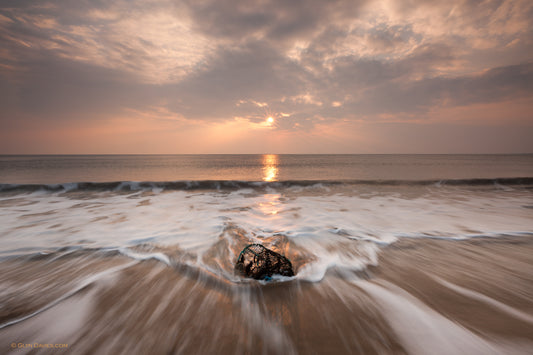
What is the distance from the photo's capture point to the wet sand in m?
2.00

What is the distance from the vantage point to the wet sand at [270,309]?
2.00 meters

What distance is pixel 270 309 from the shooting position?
7.92ft

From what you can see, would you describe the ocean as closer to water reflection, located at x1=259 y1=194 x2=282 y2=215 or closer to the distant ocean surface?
water reflection, located at x1=259 y1=194 x2=282 y2=215

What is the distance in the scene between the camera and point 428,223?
235 inches

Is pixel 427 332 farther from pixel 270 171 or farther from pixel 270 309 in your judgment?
pixel 270 171

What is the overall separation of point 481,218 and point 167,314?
9385mm

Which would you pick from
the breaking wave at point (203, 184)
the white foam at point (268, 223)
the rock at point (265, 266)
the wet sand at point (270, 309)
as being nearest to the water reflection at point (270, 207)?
the white foam at point (268, 223)

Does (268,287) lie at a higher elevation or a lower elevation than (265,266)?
lower

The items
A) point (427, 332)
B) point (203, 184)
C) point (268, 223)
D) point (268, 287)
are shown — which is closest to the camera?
point (427, 332)

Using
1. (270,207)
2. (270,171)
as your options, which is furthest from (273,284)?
(270,171)

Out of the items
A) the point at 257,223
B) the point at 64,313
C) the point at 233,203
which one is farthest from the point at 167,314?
the point at 233,203

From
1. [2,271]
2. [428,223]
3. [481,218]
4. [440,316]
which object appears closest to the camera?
[440,316]

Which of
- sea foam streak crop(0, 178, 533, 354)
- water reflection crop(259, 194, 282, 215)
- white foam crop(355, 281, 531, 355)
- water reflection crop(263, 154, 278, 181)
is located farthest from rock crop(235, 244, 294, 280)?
water reflection crop(263, 154, 278, 181)

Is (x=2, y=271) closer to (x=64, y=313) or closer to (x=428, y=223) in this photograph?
(x=64, y=313)
